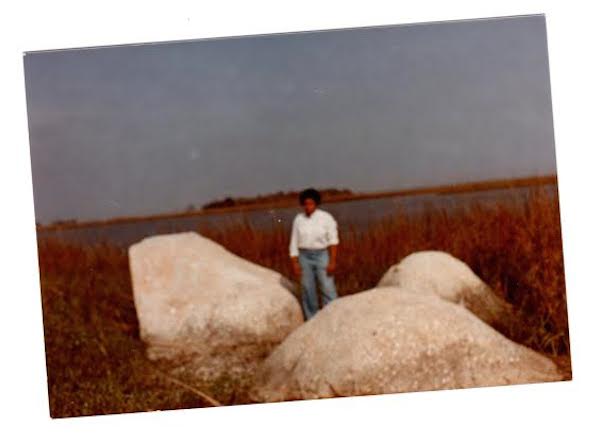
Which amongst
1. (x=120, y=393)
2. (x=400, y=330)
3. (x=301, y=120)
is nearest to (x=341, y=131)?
(x=301, y=120)

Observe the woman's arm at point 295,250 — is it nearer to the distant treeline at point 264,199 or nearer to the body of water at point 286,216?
the body of water at point 286,216

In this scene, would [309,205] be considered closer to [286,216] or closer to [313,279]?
[286,216]

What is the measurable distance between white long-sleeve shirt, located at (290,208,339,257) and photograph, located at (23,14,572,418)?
0.05 feet

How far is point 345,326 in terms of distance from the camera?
5910mm

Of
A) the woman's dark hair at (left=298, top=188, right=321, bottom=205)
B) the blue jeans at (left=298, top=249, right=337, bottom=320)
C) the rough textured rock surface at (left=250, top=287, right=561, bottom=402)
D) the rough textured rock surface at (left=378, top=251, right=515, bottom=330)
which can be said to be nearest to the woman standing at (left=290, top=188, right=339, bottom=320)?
the blue jeans at (left=298, top=249, right=337, bottom=320)

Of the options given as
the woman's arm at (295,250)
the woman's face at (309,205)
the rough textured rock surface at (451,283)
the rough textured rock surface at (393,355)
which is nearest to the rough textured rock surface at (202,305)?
the woman's arm at (295,250)

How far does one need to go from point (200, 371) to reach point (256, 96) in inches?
80.3

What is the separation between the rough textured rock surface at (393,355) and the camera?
5824 mm

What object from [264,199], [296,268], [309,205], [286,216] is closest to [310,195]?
[309,205]

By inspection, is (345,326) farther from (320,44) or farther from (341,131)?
(320,44)

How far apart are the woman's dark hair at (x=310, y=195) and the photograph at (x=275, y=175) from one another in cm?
1

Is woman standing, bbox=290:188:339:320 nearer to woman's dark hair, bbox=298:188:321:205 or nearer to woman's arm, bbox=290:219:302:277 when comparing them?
woman's arm, bbox=290:219:302:277

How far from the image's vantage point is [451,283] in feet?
20.4

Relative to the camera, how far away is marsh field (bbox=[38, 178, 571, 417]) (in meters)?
6.04
